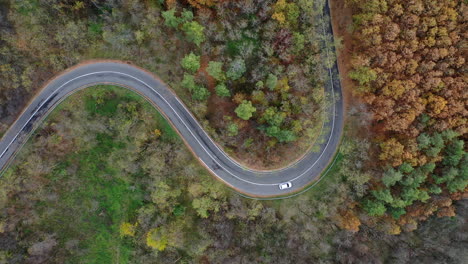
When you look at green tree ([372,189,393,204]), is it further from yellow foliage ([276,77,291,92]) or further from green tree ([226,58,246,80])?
green tree ([226,58,246,80])

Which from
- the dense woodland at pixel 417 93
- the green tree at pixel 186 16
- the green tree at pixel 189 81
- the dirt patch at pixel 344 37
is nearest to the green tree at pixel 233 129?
the green tree at pixel 189 81

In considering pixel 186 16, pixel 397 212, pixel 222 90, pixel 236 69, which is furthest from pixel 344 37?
pixel 397 212

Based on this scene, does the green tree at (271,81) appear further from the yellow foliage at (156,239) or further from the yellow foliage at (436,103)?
the yellow foliage at (156,239)

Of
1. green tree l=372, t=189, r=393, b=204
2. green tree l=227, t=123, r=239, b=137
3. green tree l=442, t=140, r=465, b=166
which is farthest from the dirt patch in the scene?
green tree l=227, t=123, r=239, b=137

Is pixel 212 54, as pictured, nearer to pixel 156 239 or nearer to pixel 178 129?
pixel 178 129

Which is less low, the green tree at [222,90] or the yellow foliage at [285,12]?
the yellow foliage at [285,12]
